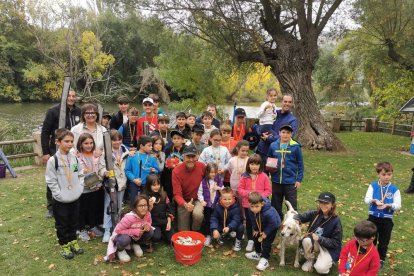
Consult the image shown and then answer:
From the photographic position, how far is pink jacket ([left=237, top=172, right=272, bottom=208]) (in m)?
4.60

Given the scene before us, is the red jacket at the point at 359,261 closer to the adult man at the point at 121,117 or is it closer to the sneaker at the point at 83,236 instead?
the sneaker at the point at 83,236

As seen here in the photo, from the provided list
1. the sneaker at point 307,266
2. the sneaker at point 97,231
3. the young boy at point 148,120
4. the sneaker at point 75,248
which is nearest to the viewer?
the sneaker at point 307,266

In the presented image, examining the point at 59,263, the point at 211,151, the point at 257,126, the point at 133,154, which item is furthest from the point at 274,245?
the point at 59,263

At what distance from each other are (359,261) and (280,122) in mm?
2646

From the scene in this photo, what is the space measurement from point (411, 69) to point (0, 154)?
55.8ft

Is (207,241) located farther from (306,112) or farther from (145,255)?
(306,112)

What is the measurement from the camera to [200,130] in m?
5.36

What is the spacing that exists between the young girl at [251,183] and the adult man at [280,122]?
0.99m

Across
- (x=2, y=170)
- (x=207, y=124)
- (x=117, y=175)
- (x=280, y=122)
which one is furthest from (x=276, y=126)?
(x=2, y=170)

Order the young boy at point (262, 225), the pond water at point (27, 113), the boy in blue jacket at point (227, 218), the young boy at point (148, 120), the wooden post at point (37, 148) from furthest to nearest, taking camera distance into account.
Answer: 1. the pond water at point (27, 113)
2. the wooden post at point (37, 148)
3. the young boy at point (148, 120)
4. the boy in blue jacket at point (227, 218)
5. the young boy at point (262, 225)

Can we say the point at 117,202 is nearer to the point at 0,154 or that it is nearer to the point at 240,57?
the point at 0,154

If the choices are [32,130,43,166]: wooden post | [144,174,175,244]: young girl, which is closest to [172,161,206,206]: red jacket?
[144,174,175,244]: young girl

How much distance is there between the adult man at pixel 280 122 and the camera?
5.35m

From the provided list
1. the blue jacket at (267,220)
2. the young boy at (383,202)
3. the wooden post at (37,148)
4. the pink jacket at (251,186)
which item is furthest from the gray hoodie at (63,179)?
the wooden post at (37,148)
